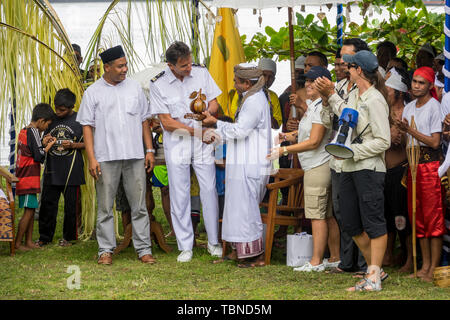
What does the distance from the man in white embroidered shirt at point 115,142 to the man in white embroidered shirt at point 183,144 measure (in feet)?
0.54

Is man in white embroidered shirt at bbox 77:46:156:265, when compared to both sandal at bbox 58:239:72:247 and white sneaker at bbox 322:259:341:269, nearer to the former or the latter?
sandal at bbox 58:239:72:247

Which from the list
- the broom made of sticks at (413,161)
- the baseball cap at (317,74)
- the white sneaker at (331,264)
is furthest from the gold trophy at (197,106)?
the broom made of sticks at (413,161)

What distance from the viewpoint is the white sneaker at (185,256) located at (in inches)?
253

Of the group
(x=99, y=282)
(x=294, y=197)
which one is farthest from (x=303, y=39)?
(x=99, y=282)

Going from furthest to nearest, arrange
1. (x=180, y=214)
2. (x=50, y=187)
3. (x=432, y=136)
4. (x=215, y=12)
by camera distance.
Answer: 1. (x=215, y=12)
2. (x=50, y=187)
3. (x=180, y=214)
4. (x=432, y=136)

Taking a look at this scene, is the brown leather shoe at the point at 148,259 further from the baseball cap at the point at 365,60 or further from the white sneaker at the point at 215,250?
the baseball cap at the point at 365,60

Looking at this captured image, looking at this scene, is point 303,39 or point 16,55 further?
point 303,39

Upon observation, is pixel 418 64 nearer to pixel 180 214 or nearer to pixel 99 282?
A: pixel 180 214

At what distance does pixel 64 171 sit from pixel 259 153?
2.13m

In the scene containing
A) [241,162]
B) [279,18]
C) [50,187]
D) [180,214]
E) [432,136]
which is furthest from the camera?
[279,18]

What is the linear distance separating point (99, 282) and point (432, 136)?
2613 mm

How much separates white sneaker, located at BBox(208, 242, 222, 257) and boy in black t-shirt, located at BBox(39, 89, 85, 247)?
150 centimetres

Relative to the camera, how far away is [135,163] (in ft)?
21.1

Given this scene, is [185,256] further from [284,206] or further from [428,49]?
[428,49]
